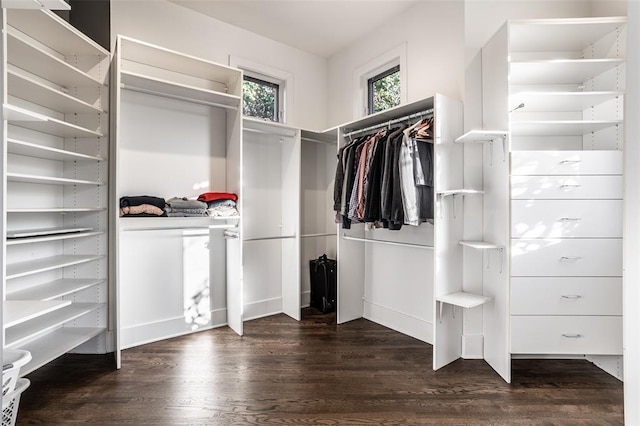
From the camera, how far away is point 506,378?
224 centimetres

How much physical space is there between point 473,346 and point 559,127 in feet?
5.56

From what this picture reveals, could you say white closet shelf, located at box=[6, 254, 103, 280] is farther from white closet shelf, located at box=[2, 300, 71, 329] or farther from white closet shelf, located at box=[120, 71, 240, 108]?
white closet shelf, located at box=[120, 71, 240, 108]

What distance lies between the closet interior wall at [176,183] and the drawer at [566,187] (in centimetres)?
218

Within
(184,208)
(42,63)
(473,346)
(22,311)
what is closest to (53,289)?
(22,311)

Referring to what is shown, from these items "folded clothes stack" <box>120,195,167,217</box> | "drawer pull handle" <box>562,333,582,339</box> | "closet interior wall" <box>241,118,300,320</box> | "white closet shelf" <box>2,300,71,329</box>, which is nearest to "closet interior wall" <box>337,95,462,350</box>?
"closet interior wall" <box>241,118,300,320</box>

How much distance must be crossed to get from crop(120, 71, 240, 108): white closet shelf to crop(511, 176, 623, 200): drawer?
7.67 ft

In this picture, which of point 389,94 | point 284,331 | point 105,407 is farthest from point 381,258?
point 105,407

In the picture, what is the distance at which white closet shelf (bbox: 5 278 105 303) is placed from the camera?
2.17 m

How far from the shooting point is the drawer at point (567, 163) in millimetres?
2209

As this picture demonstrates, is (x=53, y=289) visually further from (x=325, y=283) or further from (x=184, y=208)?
(x=325, y=283)

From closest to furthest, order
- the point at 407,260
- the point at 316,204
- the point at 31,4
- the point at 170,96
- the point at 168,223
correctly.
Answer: the point at 31,4 < the point at 170,96 < the point at 168,223 < the point at 407,260 < the point at 316,204

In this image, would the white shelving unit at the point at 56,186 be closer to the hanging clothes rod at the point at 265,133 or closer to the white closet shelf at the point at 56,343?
the white closet shelf at the point at 56,343

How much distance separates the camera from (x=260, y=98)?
3.74 metres

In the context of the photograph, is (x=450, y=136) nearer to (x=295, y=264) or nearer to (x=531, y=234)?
(x=531, y=234)
